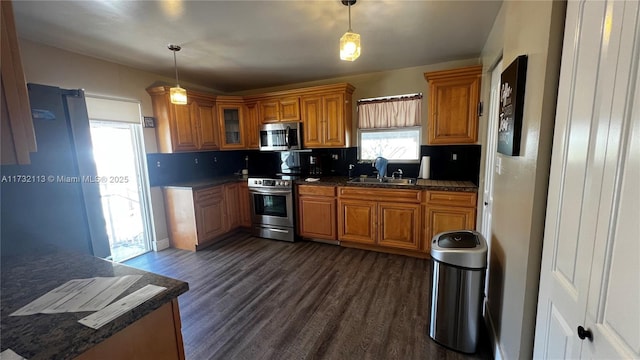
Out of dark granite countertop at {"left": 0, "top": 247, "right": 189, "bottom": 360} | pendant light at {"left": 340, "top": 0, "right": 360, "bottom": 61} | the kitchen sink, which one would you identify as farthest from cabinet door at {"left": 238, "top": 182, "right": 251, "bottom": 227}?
pendant light at {"left": 340, "top": 0, "right": 360, "bottom": 61}

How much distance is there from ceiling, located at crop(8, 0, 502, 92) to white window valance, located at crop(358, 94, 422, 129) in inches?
19.1

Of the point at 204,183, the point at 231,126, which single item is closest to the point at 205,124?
the point at 231,126

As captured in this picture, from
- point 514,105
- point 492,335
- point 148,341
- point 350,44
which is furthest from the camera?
point 492,335

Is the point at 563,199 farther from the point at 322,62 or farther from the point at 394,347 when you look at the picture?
the point at 322,62

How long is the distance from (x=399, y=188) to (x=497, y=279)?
1482 millimetres

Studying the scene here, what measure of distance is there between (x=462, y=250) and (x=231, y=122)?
384cm

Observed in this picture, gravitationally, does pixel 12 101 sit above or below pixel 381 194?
above

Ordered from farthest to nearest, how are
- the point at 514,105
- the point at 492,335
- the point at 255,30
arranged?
the point at 255,30, the point at 492,335, the point at 514,105

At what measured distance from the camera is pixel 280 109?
4.02 m

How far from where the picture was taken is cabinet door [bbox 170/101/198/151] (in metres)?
3.53

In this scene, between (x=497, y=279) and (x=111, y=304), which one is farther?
(x=497, y=279)

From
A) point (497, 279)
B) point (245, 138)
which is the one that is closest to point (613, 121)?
point (497, 279)

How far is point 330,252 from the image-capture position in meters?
3.43

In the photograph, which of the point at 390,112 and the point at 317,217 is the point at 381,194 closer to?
the point at 317,217
